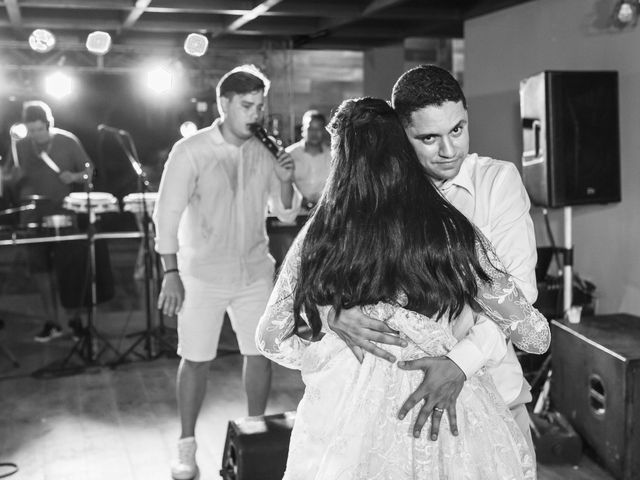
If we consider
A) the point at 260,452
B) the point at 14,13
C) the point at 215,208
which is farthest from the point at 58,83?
the point at 260,452

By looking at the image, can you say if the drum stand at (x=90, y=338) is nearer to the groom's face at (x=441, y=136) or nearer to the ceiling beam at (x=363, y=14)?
the ceiling beam at (x=363, y=14)

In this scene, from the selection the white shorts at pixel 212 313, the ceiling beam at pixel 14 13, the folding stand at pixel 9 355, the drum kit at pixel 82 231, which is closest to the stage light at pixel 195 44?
the drum kit at pixel 82 231

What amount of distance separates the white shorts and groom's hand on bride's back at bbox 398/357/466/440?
1943mm

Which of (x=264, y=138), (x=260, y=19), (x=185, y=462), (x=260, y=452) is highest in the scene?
(x=260, y=19)

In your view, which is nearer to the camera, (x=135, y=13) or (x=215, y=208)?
(x=215, y=208)

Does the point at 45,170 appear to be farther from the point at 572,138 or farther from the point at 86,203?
the point at 572,138

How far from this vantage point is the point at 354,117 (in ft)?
4.80

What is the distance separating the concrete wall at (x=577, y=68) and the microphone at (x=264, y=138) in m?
2.46

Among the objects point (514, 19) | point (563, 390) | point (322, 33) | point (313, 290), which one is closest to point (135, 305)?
point (322, 33)

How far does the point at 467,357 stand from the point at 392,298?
0.18 m

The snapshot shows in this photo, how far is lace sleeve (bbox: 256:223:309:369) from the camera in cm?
154

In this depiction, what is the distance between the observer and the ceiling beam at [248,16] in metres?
6.61

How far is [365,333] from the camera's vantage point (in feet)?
4.84

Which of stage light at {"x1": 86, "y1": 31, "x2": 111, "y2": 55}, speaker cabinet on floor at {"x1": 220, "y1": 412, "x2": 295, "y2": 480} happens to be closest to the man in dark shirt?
stage light at {"x1": 86, "y1": 31, "x2": 111, "y2": 55}
